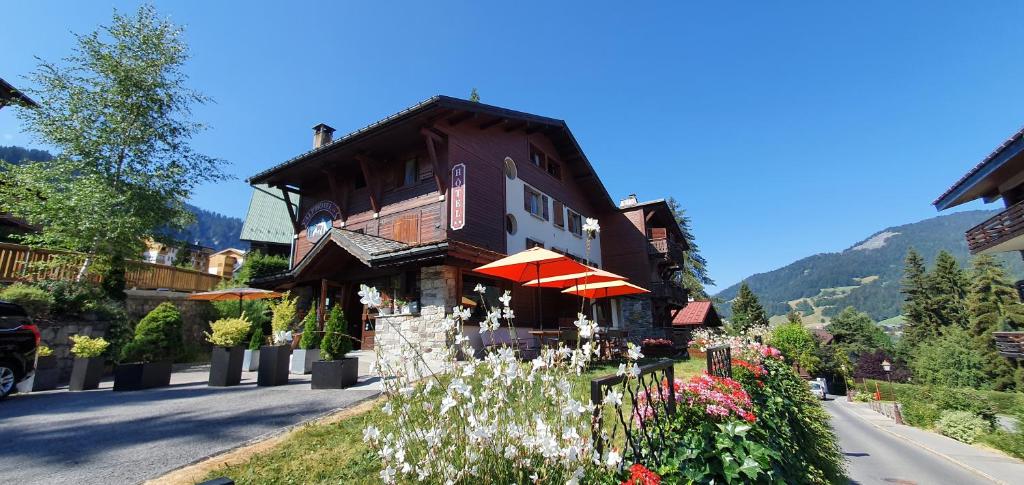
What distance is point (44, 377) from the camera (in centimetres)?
837

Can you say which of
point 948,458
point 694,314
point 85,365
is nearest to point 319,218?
point 85,365

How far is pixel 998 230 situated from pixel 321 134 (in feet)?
90.7

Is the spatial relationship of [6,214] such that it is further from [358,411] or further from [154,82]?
[358,411]

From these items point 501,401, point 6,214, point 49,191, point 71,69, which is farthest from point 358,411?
point 6,214

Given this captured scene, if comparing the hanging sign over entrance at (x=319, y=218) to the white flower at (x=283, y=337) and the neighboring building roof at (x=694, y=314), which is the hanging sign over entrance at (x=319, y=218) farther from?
the neighboring building roof at (x=694, y=314)

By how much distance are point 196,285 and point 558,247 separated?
15.8m

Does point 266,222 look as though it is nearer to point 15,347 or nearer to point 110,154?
point 110,154

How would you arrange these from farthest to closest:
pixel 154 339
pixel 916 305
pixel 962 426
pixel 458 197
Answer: pixel 916 305
pixel 962 426
pixel 458 197
pixel 154 339

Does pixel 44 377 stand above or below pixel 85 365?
below

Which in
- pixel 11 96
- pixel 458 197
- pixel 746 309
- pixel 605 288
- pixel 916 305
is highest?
pixel 11 96

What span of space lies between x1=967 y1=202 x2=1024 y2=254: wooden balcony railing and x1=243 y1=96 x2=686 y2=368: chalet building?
14.1 meters

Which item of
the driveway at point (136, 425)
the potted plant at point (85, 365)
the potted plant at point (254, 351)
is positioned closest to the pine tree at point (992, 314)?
the driveway at point (136, 425)

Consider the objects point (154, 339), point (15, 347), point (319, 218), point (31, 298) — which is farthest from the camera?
point (319, 218)

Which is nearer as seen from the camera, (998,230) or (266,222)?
(998,230)
